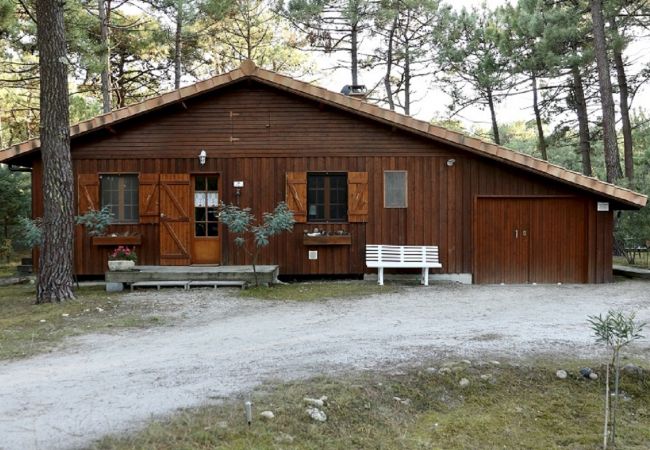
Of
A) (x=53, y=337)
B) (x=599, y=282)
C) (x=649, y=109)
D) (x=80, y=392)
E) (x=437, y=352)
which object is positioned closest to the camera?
(x=80, y=392)

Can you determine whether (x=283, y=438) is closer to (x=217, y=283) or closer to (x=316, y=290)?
(x=316, y=290)

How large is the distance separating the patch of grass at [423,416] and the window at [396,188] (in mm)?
6944

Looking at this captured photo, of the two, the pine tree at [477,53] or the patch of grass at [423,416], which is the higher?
the pine tree at [477,53]

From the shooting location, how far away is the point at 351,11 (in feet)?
67.7

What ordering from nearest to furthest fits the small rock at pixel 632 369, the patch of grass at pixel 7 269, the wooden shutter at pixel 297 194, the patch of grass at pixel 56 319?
the small rock at pixel 632 369
the patch of grass at pixel 56 319
the wooden shutter at pixel 297 194
the patch of grass at pixel 7 269

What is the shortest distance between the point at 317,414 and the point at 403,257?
7.64m

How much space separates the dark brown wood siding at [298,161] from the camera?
38.5 feet

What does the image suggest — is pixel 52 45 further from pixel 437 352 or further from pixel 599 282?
pixel 599 282

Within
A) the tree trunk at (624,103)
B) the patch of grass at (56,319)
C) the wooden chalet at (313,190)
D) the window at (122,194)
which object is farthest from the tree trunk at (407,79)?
the patch of grass at (56,319)

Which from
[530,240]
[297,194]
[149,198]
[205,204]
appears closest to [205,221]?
[205,204]

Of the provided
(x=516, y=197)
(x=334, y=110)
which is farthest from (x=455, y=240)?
(x=334, y=110)

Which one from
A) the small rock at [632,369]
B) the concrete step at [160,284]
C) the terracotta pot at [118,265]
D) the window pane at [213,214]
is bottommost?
the small rock at [632,369]

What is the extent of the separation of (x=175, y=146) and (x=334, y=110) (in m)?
3.39

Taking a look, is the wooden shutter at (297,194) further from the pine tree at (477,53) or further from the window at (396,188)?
the pine tree at (477,53)
